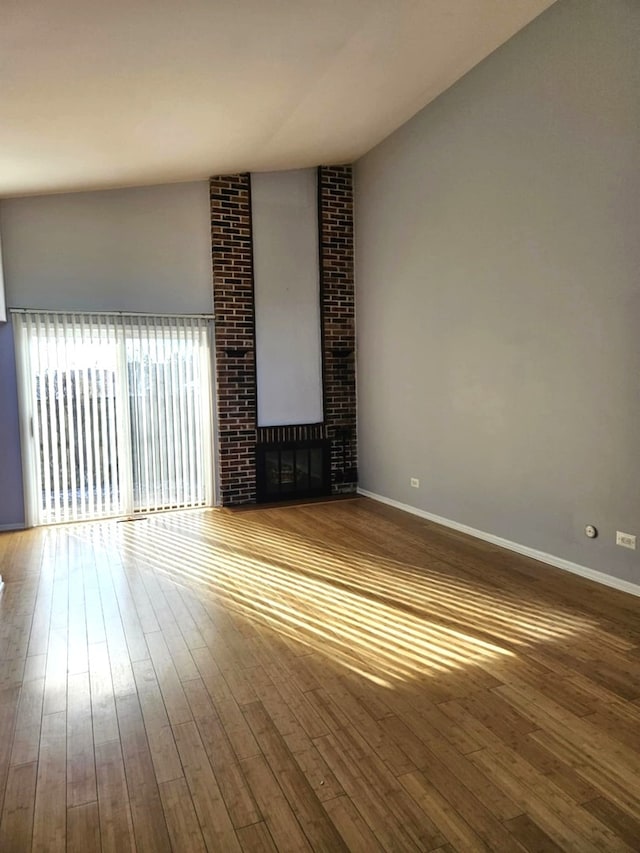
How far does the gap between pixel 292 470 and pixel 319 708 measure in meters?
4.29

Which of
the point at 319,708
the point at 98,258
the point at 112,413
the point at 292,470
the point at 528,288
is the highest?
the point at 98,258

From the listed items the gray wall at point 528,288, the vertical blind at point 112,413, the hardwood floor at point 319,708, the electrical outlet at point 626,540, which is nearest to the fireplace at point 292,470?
the vertical blind at point 112,413

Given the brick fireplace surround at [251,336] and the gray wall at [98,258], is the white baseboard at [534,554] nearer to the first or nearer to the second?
the brick fireplace surround at [251,336]

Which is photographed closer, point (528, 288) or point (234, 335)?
point (528, 288)

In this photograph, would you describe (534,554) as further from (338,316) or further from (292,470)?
(338,316)

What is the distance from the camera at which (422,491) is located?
5.52 m

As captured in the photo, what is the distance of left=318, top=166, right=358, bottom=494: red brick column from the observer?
21.2ft

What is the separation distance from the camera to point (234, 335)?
20.2ft

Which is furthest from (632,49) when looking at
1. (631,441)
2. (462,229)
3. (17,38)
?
(17,38)

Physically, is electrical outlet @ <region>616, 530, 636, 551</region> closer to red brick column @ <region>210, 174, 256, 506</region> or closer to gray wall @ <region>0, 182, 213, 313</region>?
red brick column @ <region>210, 174, 256, 506</region>

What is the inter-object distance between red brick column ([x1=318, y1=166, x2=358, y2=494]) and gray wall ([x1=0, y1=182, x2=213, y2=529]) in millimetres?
1319

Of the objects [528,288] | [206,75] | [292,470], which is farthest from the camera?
[292,470]

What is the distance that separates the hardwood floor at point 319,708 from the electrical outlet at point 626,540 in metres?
0.30

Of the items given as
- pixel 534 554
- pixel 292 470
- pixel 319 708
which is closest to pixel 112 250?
pixel 292 470
